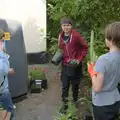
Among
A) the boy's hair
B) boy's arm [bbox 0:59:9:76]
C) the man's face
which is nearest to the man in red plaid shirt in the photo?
the man's face

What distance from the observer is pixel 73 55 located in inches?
207

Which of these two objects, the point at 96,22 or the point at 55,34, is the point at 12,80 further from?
the point at 55,34

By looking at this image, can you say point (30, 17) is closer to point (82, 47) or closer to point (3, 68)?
point (82, 47)

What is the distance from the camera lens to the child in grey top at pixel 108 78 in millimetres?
→ 3230

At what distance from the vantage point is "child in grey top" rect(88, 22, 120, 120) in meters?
3.23

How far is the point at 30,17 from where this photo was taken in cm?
817

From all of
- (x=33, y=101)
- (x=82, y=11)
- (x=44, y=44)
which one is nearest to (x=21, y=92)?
(x=33, y=101)

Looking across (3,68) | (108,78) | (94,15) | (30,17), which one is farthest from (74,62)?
(30,17)

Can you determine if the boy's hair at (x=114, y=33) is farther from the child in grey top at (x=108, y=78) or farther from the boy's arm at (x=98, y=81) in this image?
the boy's arm at (x=98, y=81)

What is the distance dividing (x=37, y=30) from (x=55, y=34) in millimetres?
656

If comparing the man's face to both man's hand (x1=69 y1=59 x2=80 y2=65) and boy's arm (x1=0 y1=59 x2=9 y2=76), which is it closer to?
man's hand (x1=69 y1=59 x2=80 y2=65)

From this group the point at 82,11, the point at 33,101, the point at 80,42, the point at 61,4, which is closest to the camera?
the point at 80,42

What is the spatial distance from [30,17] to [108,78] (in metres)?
5.11

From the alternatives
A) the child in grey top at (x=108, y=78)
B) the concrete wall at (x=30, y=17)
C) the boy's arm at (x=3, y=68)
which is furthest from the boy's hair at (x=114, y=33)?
the concrete wall at (x=30, y=17)
